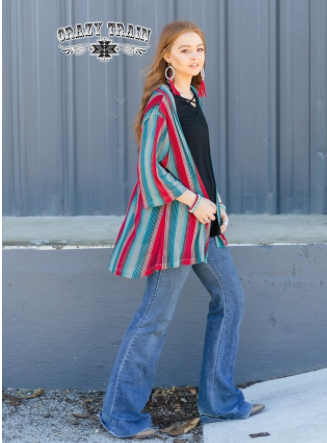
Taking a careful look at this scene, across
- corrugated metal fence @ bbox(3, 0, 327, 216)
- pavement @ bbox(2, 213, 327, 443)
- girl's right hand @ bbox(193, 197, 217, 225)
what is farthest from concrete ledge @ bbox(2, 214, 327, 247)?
girl's right hand @ bbox(193, 197, 217, 225)

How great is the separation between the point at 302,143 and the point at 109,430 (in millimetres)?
2080

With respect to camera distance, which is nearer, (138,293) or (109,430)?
(109,430)

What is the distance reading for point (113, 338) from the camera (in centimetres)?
431

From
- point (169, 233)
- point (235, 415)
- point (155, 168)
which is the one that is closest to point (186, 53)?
point (155, 168)

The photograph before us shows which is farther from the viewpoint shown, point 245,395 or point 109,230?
point 109,230

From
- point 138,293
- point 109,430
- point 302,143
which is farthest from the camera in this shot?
point 302,143

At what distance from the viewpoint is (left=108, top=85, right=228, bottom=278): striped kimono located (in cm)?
343

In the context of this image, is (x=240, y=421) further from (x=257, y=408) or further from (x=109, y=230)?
(x=109, y=230)

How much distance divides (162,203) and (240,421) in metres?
1.09

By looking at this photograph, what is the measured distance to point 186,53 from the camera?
3535 millimetres

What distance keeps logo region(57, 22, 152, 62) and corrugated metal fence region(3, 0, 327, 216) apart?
0.03m

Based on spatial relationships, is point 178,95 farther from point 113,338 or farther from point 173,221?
point 113,338

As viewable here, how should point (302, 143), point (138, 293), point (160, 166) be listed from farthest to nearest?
point (302, 143)
point (138, 293)
point (160, 166)

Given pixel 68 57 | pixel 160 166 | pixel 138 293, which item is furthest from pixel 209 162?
pixel 68 57
